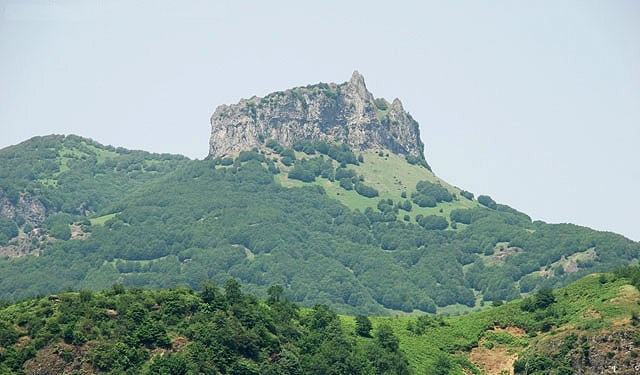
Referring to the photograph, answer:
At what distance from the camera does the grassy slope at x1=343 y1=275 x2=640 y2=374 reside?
14400 centimetres

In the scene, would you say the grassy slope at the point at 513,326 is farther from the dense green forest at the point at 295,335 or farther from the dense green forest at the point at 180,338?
the dense green forest at the point at 180,338

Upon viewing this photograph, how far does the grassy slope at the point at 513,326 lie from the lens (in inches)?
5669

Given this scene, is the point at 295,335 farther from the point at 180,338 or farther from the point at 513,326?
the point at 513,326

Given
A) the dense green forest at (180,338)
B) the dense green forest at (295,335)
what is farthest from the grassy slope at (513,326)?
the dense green forest at (180,338)

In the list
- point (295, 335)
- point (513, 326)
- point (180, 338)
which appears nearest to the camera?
point (180, 338)

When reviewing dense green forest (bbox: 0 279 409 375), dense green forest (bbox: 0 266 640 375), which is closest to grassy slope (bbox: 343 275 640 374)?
dense green forest (bbox: 0 266 640 375)

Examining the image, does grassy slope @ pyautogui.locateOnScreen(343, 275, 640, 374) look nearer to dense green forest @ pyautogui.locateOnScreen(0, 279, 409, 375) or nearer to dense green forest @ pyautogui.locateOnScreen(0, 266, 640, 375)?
dense green forest @ pyautogui.locateOnScreen(0, 266, 640, 375)

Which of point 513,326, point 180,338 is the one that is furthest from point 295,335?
point 513,326

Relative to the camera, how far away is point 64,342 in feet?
406

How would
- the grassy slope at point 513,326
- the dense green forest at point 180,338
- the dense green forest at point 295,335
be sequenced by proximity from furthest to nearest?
the grassy slope at point 513,326
the dense green forest at point 295,335
the dense green forest at point 180,338

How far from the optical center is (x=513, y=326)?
15862 cm

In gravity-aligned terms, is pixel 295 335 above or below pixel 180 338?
above

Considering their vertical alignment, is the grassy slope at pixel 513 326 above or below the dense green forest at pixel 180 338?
above

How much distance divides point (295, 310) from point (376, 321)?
47.3ft
